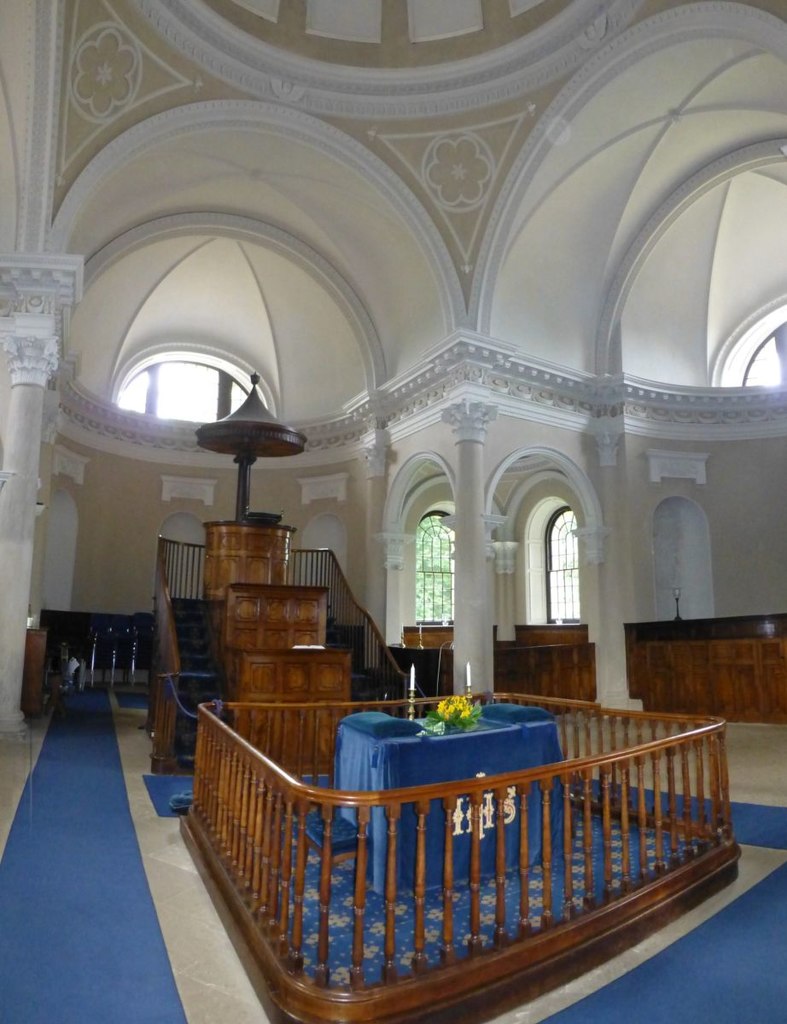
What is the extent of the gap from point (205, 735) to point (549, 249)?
9.90 metres

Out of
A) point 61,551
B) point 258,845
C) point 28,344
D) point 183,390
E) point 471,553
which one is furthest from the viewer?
point 183,390

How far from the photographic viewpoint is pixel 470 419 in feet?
35.3

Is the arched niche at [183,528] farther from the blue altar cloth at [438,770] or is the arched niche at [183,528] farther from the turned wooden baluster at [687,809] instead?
the turned wooden baluster at [687,809]

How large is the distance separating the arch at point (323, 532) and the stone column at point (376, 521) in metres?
1.88

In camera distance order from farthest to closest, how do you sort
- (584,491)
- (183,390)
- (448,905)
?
(183,390) < (584,491) < (448,905)

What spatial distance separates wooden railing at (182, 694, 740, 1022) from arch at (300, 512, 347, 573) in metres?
10.4

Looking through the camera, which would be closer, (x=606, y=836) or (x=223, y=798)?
(x=606, y=836)

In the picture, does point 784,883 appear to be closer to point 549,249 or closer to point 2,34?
point 549,249

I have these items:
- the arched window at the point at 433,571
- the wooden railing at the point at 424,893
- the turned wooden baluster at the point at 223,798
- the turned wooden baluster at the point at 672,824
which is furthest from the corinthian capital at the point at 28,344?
the arched window at the point at 433,571

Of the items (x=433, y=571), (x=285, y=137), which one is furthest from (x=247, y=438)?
(x=433, y=571)

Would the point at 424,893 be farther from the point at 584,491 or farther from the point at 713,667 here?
the point at 584,491

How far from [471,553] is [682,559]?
182 inches

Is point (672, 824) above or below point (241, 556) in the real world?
below

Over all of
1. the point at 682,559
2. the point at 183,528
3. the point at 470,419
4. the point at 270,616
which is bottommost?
the point at 270,616
